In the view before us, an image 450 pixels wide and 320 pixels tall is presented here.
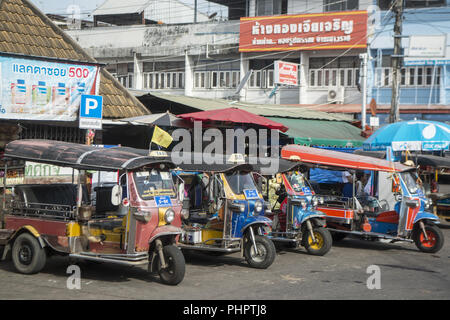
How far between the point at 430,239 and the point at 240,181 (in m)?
4.71

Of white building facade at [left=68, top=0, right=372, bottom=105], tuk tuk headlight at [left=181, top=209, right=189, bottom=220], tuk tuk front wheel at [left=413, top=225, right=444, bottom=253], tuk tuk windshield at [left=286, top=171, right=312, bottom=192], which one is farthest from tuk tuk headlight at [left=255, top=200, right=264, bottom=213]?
white building facade at [left=68, top=0, right=372, bottom=105]

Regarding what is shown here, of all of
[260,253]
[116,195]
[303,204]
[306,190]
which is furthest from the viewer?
[306,190]

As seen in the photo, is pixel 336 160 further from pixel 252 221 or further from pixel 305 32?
pixel 305 32

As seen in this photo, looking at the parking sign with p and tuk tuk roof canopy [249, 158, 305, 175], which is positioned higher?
the parking sign with p

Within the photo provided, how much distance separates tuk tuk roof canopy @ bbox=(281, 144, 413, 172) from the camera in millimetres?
12164

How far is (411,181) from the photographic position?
12836 millimetres

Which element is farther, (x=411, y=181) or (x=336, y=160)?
(x=411, y=181)

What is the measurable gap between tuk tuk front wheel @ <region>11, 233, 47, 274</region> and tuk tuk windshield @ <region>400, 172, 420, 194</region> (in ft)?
25.7

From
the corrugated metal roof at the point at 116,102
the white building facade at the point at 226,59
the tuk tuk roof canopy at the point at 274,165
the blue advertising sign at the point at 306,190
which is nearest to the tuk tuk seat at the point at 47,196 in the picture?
the tuk tuk roof canopy at the point at 274,165

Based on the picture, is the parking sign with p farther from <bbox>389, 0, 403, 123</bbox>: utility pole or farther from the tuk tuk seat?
<bbox>389, 0, 403, 123</bbox>: utility pole

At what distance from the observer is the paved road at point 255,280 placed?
7988 millimetres

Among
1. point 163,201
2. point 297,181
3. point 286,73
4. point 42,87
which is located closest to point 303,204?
point 297,181

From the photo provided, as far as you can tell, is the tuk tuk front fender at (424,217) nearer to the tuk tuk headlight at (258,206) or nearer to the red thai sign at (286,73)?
the tuk tuk headlight at (258,206)
